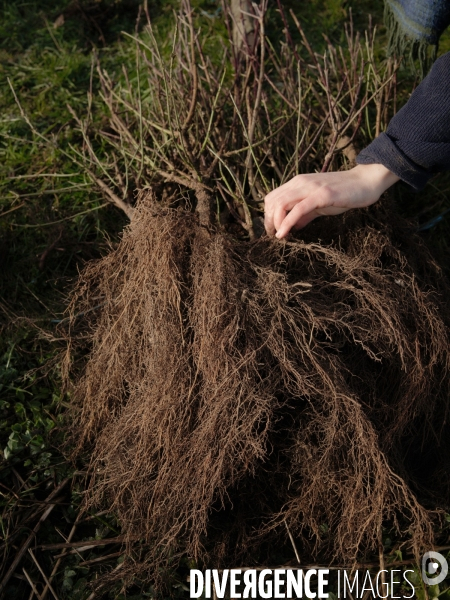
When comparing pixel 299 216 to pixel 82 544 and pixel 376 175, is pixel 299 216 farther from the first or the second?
pixel 82 544

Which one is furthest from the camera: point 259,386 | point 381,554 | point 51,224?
point 51,224

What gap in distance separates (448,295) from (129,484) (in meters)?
1.08

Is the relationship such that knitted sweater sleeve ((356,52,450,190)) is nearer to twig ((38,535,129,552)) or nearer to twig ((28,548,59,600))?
twig ((38,535,129,552))

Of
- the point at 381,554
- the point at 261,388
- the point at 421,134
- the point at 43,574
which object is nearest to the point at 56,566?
the point at 43,574

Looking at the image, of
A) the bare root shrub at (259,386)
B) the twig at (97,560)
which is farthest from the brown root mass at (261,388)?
the twig at (97,560)

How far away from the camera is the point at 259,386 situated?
1.60 meters

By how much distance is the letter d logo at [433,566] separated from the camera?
5.53ft

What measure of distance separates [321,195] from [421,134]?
12.4 inches

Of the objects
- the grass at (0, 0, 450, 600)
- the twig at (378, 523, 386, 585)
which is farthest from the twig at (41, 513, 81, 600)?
the twig at (378, 523, 386, 585)

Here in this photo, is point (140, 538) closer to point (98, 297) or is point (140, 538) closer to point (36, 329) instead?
point (98, 297)

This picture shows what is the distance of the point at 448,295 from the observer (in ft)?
6.22

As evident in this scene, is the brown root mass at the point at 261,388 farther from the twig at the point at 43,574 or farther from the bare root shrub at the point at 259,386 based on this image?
the twig at the point at 43,574

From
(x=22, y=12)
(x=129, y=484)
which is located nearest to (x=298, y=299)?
(x=129, y=484)

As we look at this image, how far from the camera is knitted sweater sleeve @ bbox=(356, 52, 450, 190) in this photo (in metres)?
1.65
